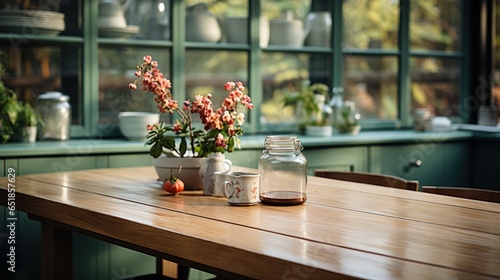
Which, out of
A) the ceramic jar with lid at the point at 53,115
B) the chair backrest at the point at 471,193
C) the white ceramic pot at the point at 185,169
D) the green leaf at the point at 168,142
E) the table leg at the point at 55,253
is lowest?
the table leg at the point at 55,253

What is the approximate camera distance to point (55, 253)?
244 centimetres

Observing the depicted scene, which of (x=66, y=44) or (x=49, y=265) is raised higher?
(x=66, y=44)

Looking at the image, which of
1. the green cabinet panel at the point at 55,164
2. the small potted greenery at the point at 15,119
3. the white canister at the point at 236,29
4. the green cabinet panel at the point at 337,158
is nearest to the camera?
the green cabinet panel at the point at 55,164

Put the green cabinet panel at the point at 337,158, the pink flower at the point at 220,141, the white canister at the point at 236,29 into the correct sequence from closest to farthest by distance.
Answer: the pink flower at the point at 220,141 < the green cabinet panel at the point at 337,158 < the white canister at the point at 236,29

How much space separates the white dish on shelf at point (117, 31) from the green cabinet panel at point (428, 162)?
4.80ft

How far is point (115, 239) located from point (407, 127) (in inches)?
122

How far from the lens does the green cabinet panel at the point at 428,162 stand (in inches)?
168

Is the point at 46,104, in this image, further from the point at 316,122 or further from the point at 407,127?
the point at 407,127

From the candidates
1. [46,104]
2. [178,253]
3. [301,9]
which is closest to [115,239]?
[178,253]

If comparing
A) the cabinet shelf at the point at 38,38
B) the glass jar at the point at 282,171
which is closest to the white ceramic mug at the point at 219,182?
the glass jar at the point at 282,171

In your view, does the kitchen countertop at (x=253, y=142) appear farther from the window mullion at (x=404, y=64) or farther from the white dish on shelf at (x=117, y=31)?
the white dish on shelf at (x=117, y=31)

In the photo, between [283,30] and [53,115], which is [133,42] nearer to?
[53,115]

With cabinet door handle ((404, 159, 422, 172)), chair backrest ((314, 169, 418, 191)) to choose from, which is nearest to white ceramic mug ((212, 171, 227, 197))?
chair backrest ((314, 169, 418, 191))

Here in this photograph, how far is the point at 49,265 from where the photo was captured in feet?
8.08
